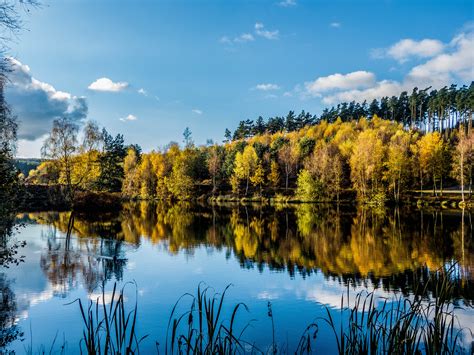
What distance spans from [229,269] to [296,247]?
7279 mm

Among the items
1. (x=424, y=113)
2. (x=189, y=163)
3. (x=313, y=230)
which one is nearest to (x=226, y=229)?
(x=313, y=230)

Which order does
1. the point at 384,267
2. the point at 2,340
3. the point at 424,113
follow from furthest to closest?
1. the point at 424,113
2. the point at 384,267
3. the point at 2,340

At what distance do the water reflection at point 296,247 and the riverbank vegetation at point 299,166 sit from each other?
17.3 meters

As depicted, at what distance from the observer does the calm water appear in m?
11.5

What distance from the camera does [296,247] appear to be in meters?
24.9

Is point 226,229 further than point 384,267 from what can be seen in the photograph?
Yes

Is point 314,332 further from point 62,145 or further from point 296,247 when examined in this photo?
point 62,145

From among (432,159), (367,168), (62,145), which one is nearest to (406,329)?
(62,145)

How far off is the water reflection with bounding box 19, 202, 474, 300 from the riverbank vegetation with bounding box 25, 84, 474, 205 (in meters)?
17.3

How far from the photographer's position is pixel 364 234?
30.4m

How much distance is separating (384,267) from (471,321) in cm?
740

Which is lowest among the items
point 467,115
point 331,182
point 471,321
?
point 471,321

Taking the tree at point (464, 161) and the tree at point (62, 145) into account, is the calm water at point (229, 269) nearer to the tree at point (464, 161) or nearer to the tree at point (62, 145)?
the tree at point (62, 145)

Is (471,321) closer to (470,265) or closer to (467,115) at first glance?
(470,265)
